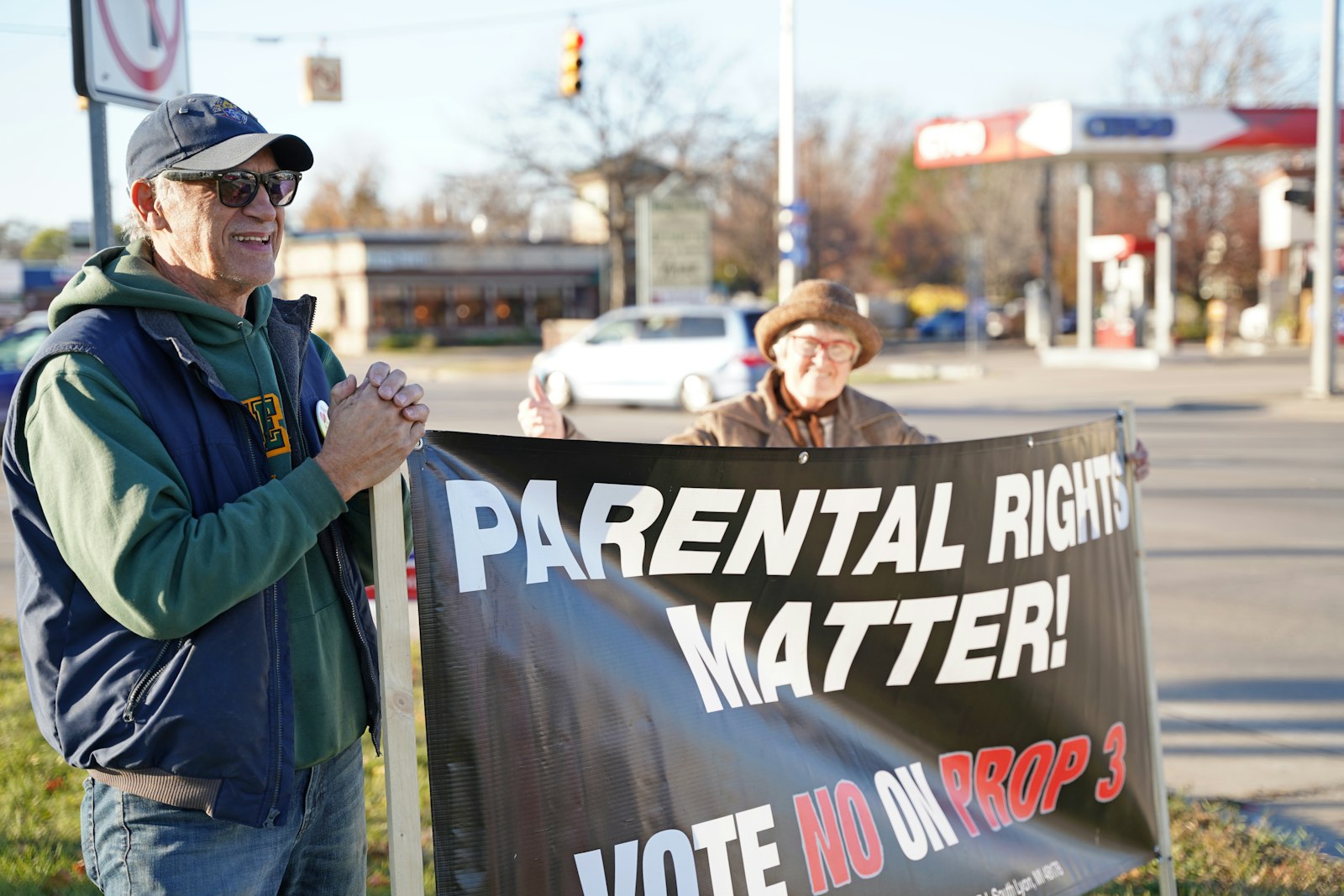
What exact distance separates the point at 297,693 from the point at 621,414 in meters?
18.2

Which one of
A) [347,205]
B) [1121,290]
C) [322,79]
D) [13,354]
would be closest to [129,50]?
[13,354]

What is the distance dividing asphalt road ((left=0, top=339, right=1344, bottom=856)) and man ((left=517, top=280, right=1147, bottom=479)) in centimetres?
185

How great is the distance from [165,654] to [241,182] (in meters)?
0.78

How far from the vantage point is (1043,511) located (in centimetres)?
320

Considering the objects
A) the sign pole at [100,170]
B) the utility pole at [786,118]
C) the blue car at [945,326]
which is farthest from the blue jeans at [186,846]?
the blue car at [945,326]

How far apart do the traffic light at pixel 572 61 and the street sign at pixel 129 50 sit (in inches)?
585

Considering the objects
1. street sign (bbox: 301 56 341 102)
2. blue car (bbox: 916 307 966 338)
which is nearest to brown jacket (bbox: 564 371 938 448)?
street sign (bbox: 301 56 341 102)

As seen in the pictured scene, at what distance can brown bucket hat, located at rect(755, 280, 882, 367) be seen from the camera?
3852 millimetres

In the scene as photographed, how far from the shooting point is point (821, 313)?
12.6 feet

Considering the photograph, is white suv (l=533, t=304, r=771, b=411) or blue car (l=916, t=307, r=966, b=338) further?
blue car (l=916, t=307, r=966, b=338)

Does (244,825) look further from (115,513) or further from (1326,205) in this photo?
(1326,205)

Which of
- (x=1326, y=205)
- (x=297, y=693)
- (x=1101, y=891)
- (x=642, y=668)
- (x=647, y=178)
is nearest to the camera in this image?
(x=297, y=693)

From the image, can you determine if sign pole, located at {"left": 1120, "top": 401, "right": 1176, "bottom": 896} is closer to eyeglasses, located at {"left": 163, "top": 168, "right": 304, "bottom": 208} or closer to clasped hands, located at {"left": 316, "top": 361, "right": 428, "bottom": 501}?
clasped hands, located at {"left": 316, "top": 361, "right": 428, "bottom": 501}

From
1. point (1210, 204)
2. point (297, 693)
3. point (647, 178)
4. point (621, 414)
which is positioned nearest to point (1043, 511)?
point (297, 693)
